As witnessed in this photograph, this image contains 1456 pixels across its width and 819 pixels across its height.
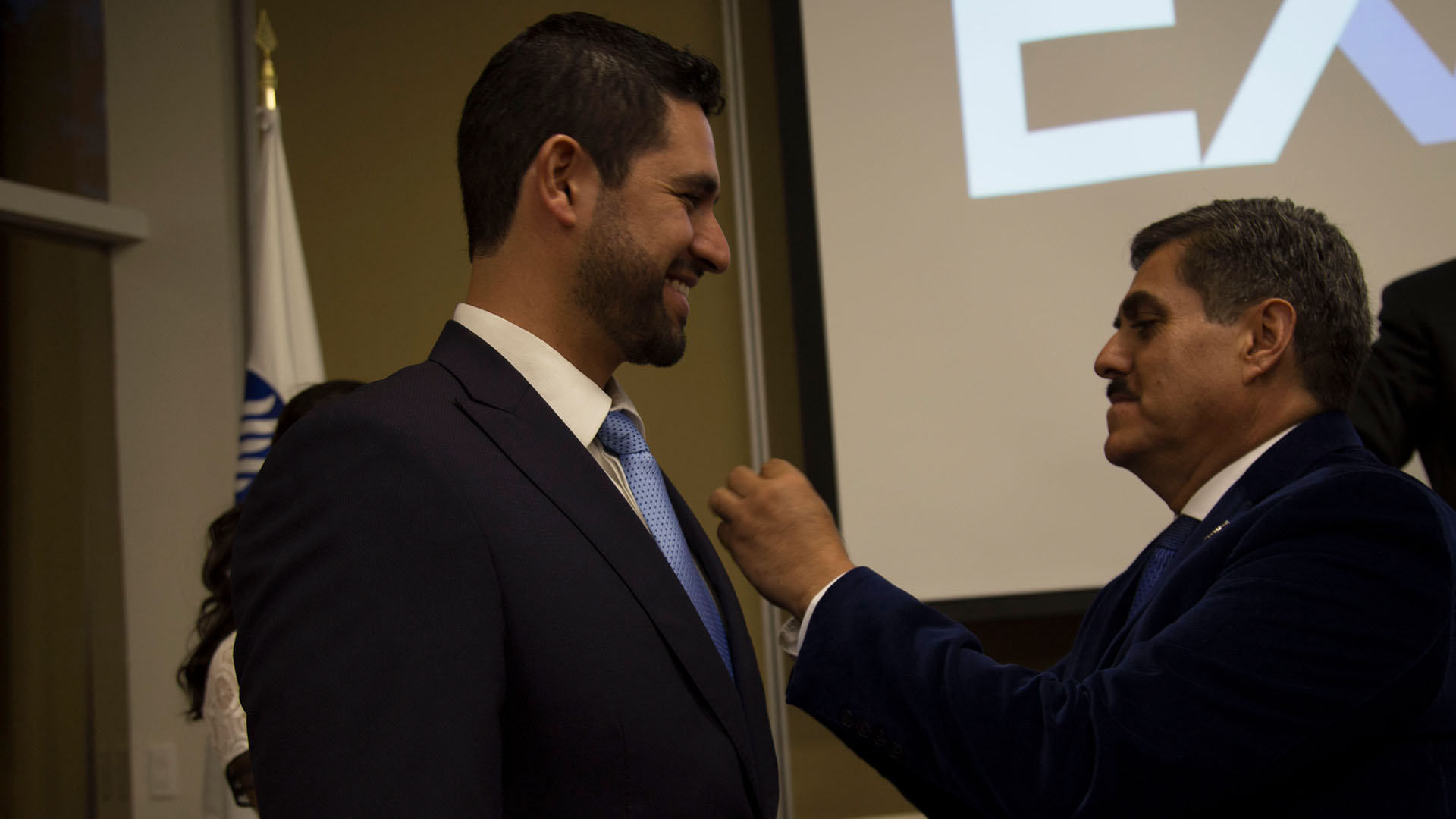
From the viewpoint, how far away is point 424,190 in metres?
A: 3.27

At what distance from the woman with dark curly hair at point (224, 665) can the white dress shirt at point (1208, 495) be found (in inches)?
35.2

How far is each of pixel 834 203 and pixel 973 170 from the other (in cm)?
38

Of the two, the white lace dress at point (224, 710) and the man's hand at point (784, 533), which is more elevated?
the man's hand at point (784, 533)

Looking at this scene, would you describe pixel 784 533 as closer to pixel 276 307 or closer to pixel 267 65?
pixel 276 307

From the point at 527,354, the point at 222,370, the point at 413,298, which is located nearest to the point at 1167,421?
the point at 527,354

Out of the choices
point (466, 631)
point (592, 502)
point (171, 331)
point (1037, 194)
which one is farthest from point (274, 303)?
Result: point (466, 631)

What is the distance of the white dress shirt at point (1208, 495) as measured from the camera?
4.23 ft

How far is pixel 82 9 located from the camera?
11.1 feet

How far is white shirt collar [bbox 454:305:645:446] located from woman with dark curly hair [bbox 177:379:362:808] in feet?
2.78

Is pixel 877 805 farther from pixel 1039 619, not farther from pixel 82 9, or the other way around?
pixel 82 9

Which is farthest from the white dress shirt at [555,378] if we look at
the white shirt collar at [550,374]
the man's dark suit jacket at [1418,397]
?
the man's dark suit jacket at [1418,397]

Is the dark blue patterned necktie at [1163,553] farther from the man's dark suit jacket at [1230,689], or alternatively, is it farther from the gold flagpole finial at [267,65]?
the gold flagpole finial at [267,65]

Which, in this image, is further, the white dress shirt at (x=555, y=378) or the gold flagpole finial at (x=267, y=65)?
the gold flagpole finial at (x=267, y=65)

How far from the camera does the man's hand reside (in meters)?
1.27
